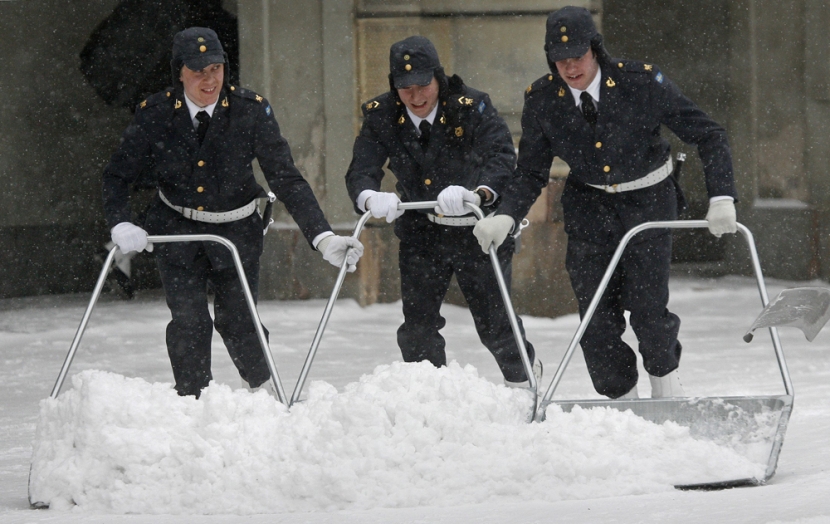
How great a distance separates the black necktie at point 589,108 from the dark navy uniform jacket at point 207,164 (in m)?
1.20

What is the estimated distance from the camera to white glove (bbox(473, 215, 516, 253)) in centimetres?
469

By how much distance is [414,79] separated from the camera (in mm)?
5039

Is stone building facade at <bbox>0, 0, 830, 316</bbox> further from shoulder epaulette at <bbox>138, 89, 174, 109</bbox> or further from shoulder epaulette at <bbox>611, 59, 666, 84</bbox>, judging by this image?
shoulder epaulette at <bbox>138, 89, 174, 109</bbox>

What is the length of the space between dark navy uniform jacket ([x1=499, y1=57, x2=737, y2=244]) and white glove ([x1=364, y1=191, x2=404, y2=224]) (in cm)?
48

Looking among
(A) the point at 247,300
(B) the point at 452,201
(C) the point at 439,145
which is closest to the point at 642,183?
(B) the point at 452,201

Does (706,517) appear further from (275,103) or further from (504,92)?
(275,103)

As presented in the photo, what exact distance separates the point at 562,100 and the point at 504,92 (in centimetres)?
404

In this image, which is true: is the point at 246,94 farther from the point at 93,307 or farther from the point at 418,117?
the point at 93,307

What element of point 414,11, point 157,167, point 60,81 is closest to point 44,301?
point 60,81

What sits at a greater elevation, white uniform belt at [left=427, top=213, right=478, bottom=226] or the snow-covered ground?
white uniform belt at [left=427, top=213, right=478, bottom=226]

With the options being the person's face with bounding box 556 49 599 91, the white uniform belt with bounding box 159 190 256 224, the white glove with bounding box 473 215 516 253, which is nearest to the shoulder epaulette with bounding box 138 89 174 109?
the white uniform belt with bounding box 159 190 256 224

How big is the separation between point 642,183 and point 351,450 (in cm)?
199

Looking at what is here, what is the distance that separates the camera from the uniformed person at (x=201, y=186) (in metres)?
5.05

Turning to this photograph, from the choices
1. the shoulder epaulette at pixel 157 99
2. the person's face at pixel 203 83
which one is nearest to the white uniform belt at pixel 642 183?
the person's face at pixel 203 83
